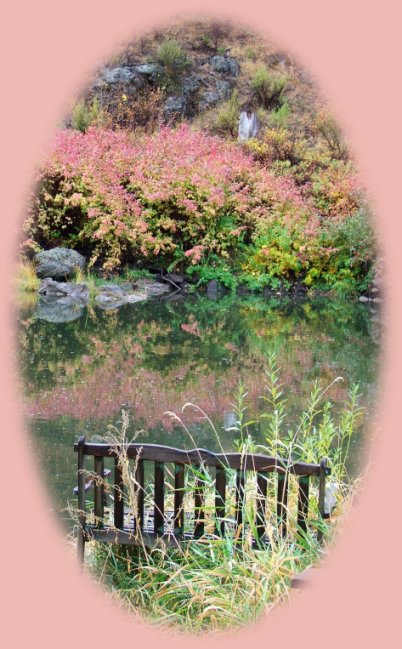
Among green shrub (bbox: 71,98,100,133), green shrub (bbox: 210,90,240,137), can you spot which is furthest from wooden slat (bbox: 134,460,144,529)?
green shrub (bbox: 210,90,240,137)

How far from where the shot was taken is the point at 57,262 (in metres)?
15.1

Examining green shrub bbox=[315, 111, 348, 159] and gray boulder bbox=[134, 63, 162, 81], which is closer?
green shrub bbox=[315, 111, 348, 159]

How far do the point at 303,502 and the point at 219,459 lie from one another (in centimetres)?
46

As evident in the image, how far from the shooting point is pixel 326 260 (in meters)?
16.0

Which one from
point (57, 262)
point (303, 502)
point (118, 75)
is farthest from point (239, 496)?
point (118, 75)

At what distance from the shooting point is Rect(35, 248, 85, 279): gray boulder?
1502 cm

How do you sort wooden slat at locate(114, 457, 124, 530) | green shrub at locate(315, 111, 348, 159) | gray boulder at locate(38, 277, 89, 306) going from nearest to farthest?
wooden slat at locate(114, 457, 124, 530)
gray boulder at locate(38, 277, 89, 306)
green shrub at locate(315, 111, 348, 159)

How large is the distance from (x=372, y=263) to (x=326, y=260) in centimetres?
109

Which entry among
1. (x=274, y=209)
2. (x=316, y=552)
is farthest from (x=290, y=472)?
(x=274, y=209)

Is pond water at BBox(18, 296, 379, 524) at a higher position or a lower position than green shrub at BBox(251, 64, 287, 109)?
lower

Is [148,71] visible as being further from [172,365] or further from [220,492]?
[220,492]

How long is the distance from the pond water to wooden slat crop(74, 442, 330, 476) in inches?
50.8

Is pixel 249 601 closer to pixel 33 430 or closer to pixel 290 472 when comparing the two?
pixel 290 472

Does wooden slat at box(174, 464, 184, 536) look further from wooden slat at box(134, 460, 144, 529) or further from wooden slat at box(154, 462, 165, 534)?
wooden slat at box(134, 460, 144, 529)
